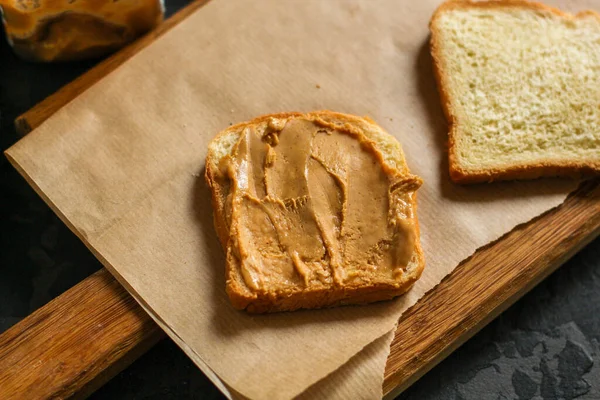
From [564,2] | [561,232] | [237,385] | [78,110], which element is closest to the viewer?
[237,385]

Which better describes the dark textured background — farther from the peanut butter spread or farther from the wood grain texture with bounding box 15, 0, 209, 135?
the peanut butter spread

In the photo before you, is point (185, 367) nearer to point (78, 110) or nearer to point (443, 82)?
point (78, 110)

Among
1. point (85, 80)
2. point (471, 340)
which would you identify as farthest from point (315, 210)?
point (85, 80)

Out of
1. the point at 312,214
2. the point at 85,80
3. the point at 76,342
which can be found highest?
the point at 85,80

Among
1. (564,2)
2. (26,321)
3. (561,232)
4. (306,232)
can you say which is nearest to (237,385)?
(306,232)

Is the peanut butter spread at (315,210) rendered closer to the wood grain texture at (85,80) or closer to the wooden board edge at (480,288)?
the wooden board edge at (480,288)

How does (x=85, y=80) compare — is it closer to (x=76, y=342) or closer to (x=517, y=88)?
(x=76, y=342)

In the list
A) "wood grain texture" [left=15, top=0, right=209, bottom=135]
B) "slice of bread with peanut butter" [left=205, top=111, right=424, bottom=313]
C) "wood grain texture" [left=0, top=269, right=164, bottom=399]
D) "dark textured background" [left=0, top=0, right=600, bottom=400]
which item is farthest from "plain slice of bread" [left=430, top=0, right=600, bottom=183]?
"wood grain texture" [left=0, top=269, right=164, bottom=399]
